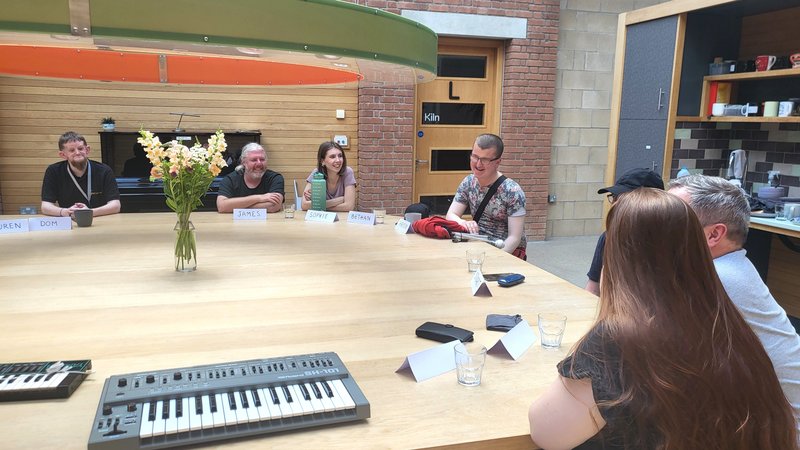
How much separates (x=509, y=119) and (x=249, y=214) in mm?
3843

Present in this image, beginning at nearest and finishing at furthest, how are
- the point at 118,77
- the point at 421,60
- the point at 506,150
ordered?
the point at 421,60, the point at 118,77, the point at 506,150

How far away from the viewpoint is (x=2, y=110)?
545cm

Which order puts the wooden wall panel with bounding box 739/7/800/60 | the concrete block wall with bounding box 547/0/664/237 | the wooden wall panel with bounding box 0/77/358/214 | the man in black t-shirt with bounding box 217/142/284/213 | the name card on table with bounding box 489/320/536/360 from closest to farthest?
1. the name card on table with bounding box 489/320/536/360
2. the man in black t-shirt with bounding box 217/142/284/213
3. the wooden wall panel with bounding box 739/7/800/60
4. the wooden wall panel with bounding box 0/77/358/214
5. the concrete block wall with bounding box 547/0/664/237

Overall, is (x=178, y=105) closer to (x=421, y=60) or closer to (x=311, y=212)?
(x=311, y=212)

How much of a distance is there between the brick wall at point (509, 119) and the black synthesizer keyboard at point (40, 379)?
5022mm

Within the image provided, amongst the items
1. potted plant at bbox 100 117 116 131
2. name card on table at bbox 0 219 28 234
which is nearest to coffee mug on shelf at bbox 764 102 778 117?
name card on table at bbox 0 219 28 234

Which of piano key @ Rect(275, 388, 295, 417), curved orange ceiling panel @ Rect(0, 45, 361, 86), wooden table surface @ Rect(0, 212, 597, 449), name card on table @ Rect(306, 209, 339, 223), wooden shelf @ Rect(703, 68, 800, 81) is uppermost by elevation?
wooden shelf @ Rect(703, 68, 800, 81)

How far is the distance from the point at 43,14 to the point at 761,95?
5.32 meters

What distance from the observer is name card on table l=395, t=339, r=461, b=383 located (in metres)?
1.44

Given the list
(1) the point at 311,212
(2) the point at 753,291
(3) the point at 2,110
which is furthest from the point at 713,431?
(3) the point at 2,110

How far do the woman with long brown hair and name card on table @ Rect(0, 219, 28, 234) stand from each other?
10.2 ft

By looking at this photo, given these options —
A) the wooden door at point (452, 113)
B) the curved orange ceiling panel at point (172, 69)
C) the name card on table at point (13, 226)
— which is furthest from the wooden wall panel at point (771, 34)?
the name card on table at point (13, 226)

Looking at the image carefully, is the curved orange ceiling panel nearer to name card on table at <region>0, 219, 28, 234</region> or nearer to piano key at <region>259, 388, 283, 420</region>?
piano key at <region>259, 388, 283, 420</region>

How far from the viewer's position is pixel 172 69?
2.16 meters
